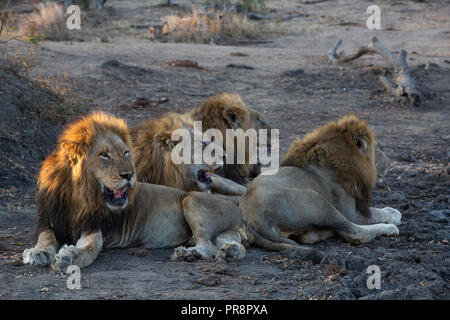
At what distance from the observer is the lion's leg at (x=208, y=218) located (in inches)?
214

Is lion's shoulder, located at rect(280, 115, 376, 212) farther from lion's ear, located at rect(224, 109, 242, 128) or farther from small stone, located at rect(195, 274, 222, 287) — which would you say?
small stone, located at rect(195, 274, 222, 287)

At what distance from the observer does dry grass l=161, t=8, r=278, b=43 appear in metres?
17.8

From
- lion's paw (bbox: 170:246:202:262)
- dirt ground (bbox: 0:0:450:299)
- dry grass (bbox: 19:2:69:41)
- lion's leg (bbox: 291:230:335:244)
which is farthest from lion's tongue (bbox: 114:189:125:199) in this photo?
dry grass (bbox: 19:2:69:41)

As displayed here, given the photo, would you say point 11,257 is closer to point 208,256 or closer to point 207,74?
point 208,256

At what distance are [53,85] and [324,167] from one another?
5390mm

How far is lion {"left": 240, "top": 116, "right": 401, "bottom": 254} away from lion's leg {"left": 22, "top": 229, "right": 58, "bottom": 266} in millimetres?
1535

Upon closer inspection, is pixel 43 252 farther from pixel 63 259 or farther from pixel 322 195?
pixel 322 195

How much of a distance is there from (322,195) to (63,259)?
2.43 metres

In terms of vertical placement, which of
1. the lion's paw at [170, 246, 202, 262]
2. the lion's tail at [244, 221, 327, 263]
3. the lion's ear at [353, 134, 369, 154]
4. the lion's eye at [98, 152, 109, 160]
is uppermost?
the lion's eye at [98, 152, 109, 160]

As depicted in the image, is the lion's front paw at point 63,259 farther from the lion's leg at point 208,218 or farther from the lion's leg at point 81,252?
the lion's leg at point 208,218

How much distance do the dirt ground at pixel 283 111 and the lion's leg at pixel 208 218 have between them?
0.27 metres

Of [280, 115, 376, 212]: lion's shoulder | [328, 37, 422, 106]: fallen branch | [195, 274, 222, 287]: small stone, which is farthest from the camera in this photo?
[328, 37, 422, 106]: fallen branch

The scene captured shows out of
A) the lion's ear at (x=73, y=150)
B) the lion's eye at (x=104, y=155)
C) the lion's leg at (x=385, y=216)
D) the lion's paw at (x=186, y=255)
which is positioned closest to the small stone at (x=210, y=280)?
the lion's paw at (x=186, y=255)
